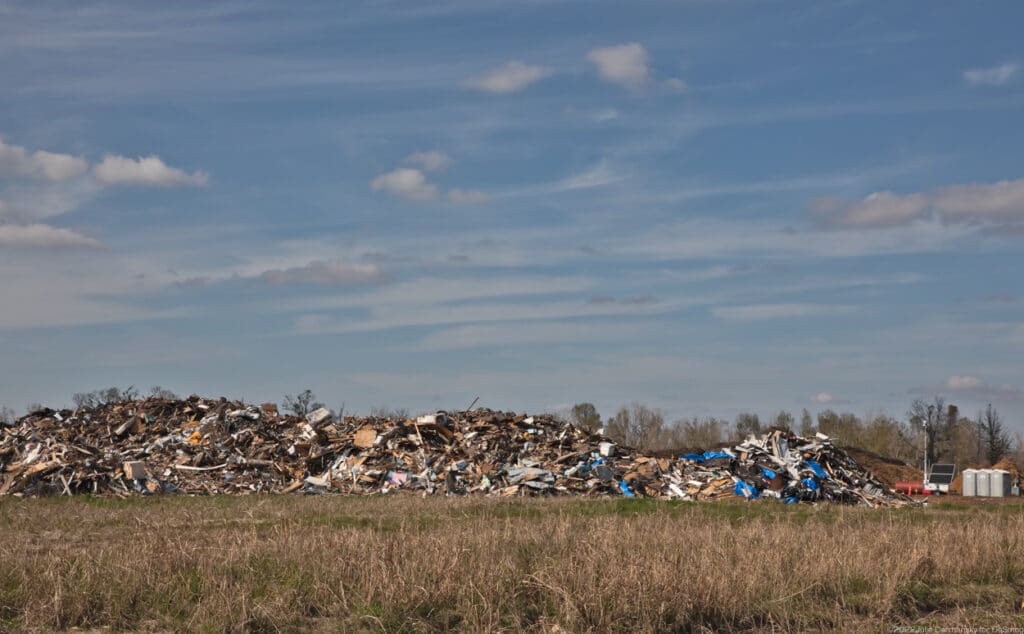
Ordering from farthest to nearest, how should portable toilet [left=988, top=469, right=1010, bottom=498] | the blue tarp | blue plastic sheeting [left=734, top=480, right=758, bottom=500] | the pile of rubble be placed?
1. portable toilet [left=988, top=469, right=1010, bottom=498]
2. the blue tarp
3. blue plastic sheeting [left=734, top=480, right=758, bottom=500]
4. the pile of rubble

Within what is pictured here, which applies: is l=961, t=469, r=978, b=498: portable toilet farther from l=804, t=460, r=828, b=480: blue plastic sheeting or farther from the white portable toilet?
l=804, t=460, r=828, b=480: blue plastic sheeting

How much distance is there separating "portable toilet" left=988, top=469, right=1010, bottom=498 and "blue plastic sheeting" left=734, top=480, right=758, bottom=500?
19198mm

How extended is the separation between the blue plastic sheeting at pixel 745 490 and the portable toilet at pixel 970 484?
1872 centimetres

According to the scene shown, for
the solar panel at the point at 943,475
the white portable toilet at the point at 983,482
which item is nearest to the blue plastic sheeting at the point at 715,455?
the solar panel at the point at 943,475

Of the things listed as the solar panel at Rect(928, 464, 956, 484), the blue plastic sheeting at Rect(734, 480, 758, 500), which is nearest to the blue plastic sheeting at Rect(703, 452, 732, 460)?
the blue plastic sheeting at Rect(734, 480, 758, 500)

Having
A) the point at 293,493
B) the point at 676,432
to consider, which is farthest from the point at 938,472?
the point at 676,432

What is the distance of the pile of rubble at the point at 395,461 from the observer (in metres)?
26.3

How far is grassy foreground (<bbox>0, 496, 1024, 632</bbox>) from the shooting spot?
8742mm

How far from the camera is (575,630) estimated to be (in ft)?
28.1

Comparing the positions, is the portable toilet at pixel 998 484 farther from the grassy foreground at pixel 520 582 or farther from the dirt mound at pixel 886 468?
the grassy foreground at pixel 520 582

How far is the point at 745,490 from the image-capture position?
2684cm

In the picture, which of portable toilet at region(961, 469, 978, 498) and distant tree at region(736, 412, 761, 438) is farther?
→ distant tree at region(736, 412, 761, 438)

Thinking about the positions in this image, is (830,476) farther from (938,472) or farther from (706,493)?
(938,472)

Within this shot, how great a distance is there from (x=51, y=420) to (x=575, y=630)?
1213 inches
